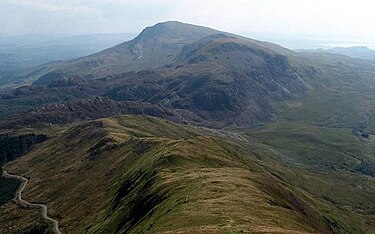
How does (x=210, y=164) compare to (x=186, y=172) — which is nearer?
(x=186, y=172)

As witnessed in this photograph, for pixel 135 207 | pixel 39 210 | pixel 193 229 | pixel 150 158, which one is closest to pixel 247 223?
pixel 193 229

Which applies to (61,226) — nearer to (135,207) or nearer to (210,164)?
(135,207)

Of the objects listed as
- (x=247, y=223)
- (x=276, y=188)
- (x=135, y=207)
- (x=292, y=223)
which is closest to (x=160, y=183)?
(x=135, y=207)

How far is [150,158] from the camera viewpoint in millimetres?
184625

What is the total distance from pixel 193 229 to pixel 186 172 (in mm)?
74076

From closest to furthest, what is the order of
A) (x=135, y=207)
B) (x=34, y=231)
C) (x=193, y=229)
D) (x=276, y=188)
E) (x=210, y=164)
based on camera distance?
1. (x=193, y=229)
2. (x=135, y=207)
3. (x=276, y=188)
4. (x=34, y=231)
5. (x=210, y=164)

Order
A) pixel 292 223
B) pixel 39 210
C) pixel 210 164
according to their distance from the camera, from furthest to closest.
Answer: pixel 39 210
pixel 210 164
pixel 292 223

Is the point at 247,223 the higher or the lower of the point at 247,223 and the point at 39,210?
the higher

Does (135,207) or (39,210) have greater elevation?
(135,207)

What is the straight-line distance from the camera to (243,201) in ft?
331

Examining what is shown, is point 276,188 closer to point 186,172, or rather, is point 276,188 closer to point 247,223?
point 186,172

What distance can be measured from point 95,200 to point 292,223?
106m

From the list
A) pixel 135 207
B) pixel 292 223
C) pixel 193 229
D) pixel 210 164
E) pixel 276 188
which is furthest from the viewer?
pixel 210 164

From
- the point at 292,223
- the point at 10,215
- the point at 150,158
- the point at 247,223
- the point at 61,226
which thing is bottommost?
the point at 10,215
